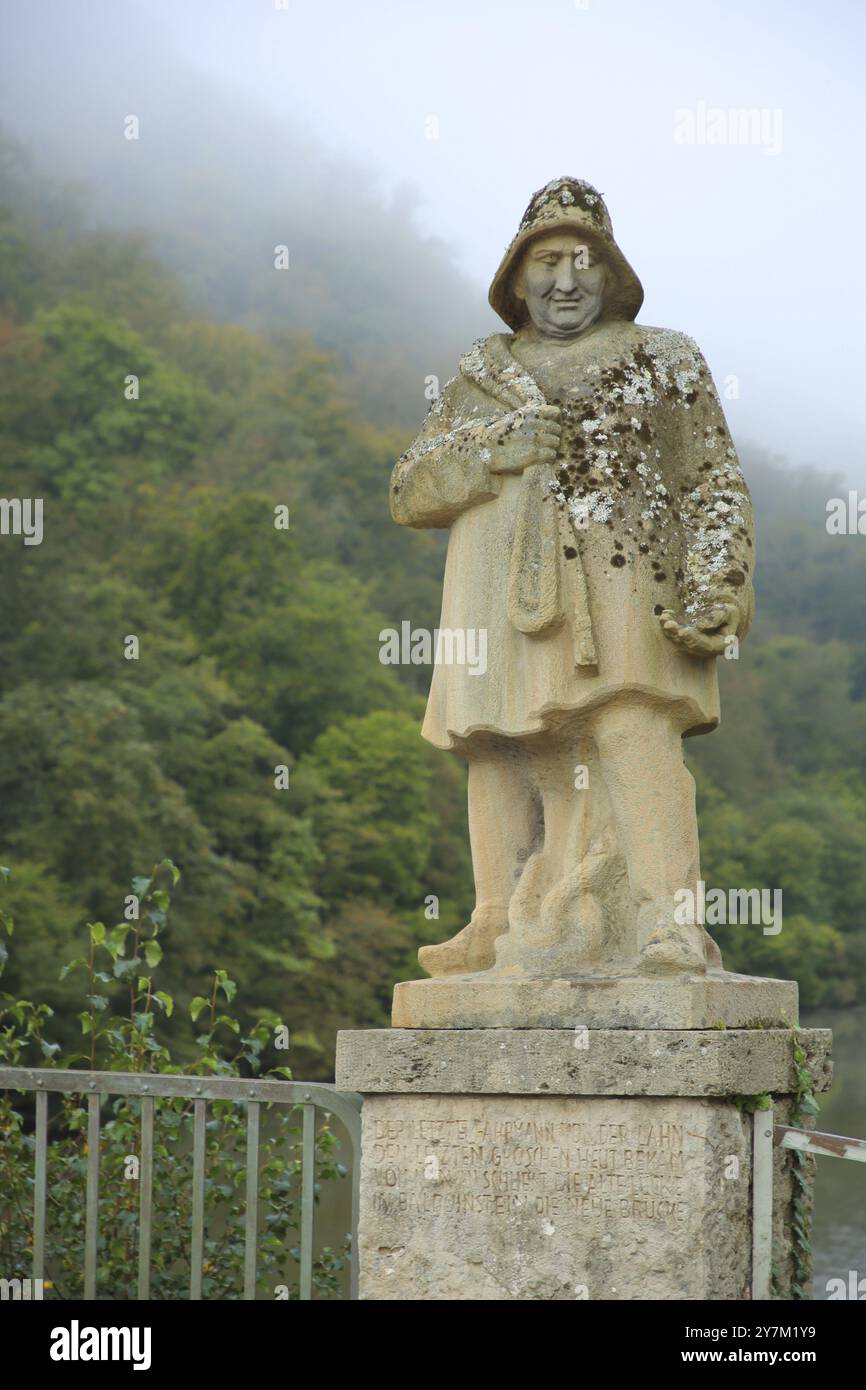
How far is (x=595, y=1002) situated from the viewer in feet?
20.0

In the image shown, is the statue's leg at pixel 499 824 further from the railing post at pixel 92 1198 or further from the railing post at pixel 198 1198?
the railing post at pixel 92 1198

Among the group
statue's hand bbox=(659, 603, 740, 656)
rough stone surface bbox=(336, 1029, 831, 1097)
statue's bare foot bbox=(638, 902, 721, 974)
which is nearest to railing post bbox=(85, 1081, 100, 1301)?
rough stone surface bbox=(336, 1029, 831, 1097)

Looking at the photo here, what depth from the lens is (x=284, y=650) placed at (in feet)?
159

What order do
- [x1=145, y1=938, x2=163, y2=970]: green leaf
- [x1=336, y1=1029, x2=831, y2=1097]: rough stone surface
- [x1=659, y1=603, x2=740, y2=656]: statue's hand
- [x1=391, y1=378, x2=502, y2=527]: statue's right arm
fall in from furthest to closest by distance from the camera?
[x1=145, y1=938, x2=163, y2=970]: green leaf < [x1=391, y1=378, x2=502, y2=527]: statue's right arm < [x1=659, y1=603, x2=740, y2=656]: statue's hand < [x1=336, y1=1029, x2=831, y2=1097]: rough stone surface

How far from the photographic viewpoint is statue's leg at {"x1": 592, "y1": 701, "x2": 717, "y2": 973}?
6.30 m

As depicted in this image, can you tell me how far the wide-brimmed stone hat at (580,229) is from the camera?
6.73m

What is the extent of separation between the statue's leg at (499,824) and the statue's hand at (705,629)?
2.32ft

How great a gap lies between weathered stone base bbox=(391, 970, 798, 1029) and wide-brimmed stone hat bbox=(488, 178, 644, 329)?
7.71ft

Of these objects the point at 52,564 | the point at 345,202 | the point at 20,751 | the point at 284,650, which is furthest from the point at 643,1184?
the point at 345,202

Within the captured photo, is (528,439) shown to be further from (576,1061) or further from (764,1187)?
(764,1187)

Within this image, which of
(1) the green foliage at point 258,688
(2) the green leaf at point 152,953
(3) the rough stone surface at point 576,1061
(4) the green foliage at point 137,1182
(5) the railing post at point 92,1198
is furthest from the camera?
(1) the green foliage at point 258,688

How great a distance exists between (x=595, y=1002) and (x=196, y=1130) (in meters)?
1.57

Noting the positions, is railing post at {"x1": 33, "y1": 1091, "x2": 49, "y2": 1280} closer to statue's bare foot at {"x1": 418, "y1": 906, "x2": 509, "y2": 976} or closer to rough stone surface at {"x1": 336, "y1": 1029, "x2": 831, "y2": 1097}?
rough stone surface at {"x1": 336, "y1": 1029, "x2": 831, "y2": 1097}

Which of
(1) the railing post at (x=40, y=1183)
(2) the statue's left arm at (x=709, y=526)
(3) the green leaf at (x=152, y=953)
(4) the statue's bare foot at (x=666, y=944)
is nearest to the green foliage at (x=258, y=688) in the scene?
(3) the green leaf at (x=152, y=953)
